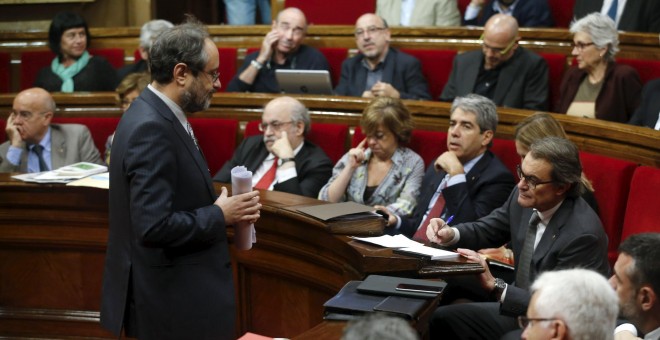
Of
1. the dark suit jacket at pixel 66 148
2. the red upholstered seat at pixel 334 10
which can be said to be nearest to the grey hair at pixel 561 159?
the dark suit jacket at pixel 66 148

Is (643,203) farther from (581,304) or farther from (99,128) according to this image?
(99,128)

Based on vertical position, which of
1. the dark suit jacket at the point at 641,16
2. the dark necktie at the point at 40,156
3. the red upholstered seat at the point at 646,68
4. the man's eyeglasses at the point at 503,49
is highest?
the dark suit jacket at the point at 641,16

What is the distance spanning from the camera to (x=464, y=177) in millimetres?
3340

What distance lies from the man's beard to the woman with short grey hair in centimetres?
217

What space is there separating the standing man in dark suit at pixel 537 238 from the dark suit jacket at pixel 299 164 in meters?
0.92

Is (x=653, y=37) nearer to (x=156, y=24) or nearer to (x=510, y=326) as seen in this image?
(x=510, y=326)

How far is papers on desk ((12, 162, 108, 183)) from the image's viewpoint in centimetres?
321

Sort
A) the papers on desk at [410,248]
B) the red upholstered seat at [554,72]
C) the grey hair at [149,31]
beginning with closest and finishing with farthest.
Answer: the papers on desk at [410,248] → the red upholstered seat at [554,72] → the grey hair at [149,31]

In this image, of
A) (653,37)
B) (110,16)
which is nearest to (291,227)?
(653,37)

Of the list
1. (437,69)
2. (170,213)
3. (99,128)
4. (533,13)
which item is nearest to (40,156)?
(99,128)

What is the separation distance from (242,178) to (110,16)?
4.11 m

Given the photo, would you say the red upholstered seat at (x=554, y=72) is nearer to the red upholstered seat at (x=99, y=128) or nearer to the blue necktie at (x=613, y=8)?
the blue necktie at (x=613, y=8)

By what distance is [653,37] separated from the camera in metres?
4.30

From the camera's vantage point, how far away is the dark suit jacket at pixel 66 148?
3953 mm
